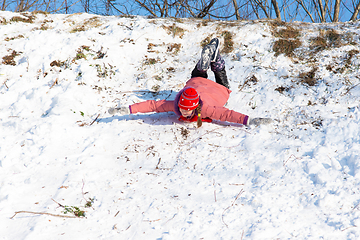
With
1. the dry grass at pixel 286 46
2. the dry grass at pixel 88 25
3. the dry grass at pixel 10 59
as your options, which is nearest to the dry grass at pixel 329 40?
the dry grass at pixel 286 46

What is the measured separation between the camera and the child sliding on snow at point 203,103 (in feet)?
10.4

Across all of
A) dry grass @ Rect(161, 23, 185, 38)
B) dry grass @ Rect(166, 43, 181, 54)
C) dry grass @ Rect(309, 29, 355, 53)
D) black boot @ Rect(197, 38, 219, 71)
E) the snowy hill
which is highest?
dry grass @ Rect(161, 23, 185, 38)

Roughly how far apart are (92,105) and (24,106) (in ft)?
3.25

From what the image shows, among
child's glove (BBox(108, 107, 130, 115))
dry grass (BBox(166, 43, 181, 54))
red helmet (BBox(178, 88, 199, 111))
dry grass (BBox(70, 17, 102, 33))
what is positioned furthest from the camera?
dry grass (BBox(70, 17, 102, 33))

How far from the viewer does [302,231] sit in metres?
1.83

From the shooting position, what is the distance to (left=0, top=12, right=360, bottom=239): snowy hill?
1997 mm

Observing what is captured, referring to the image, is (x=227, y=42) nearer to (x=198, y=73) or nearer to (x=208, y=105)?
(x=198, y=73)

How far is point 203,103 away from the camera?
3.34 metres

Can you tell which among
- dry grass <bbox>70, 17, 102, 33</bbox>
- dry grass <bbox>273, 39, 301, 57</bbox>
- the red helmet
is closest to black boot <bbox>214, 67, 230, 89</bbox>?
the red helmet

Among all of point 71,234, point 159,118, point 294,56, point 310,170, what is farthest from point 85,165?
point 294,56

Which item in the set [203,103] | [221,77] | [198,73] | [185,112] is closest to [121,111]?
[185,112]

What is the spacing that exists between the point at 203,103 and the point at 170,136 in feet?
2.09

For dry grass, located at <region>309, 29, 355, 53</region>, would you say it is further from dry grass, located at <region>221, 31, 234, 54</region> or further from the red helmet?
the red helmet

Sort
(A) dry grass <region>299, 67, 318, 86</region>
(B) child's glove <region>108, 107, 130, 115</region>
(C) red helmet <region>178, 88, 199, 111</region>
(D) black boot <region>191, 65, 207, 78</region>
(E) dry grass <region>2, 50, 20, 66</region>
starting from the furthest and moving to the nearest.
→ (E) dry grass <region>2, 50, 20, 66</region>, (A) dry grass <region>299, 67, 318, 86</region>, (D) black boot <region>191, 65, 207, 78</region>, (B) child's glove <region>108, 107, 130, 115</region>, (C) red helmet <region>178, 88, 199, 111</region>
